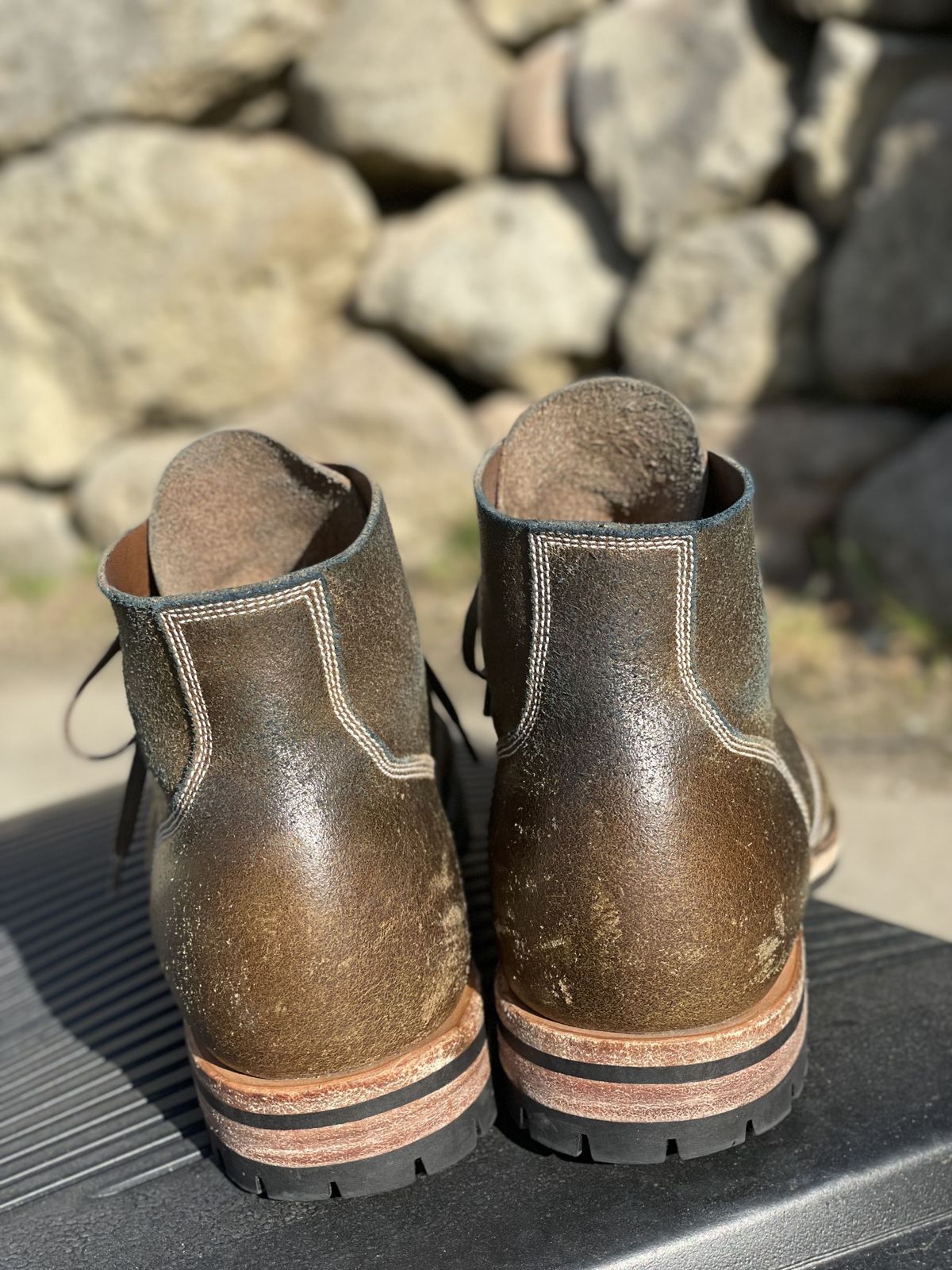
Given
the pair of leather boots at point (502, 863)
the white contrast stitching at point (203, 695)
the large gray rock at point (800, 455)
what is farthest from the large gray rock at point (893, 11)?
the white contrast stitching at point (203, 695)

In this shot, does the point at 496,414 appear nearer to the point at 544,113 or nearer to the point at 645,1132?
the point at 544,113

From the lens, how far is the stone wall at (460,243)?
3.20 meters

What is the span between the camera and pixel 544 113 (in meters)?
3.67

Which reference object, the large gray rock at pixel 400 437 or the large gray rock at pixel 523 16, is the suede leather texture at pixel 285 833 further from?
the large gray rock at pixel 523 16

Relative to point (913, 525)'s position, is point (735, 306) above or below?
above

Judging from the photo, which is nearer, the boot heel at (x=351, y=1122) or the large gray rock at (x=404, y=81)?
the boot heel at (x=351, y=1122)

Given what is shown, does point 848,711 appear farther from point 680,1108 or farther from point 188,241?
point 188,241

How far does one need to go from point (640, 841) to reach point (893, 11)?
9.90ft

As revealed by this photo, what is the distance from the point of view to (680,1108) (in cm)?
91

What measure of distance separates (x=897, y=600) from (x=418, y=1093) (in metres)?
2.53

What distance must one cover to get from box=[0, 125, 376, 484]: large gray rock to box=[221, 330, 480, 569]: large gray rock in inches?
10.6

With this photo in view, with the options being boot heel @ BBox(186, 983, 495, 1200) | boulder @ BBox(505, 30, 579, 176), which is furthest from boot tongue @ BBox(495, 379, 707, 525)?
boulder @ BBox(505, 30, 579, 176)

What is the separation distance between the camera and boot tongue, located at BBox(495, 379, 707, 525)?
3.43 ft

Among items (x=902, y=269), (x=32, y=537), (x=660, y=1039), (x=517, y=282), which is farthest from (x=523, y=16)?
(x=660, y=1039)
